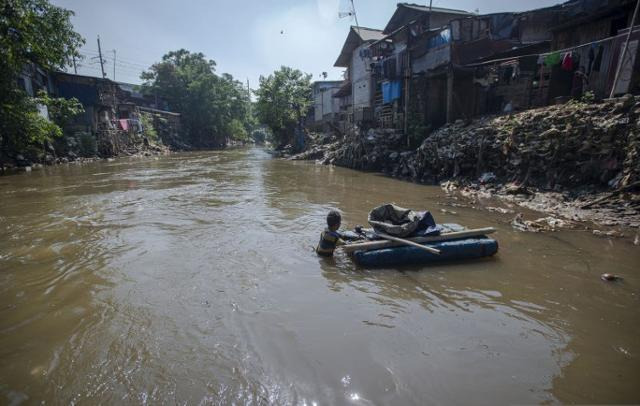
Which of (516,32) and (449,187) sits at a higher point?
(516,32)

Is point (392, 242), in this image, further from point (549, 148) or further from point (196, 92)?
point (196, 92)

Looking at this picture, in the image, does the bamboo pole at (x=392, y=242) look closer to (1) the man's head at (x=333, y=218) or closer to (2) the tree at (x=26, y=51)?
(1) the man's head at (x=333, y=218)

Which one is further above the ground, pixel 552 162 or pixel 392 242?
pixel 552 162

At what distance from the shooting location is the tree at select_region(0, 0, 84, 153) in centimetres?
1585

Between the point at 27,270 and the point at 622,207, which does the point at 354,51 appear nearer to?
the point at 622,207

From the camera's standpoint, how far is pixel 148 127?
4028cm

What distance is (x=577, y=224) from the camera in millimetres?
7863

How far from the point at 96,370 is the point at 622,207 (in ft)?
35.2

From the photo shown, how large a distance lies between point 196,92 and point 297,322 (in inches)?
1954

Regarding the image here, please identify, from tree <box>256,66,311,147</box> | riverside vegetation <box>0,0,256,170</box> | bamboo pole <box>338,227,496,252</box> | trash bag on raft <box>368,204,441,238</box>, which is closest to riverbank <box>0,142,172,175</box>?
riverside vegetation <box>0,0,256,170</box>

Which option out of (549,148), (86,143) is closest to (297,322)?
(549,148)

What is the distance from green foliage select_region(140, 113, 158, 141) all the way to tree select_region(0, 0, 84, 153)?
2068cm

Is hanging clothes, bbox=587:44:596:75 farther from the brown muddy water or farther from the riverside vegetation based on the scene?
the riverside vegetation

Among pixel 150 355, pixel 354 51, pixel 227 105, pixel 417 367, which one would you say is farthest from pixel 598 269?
pixel 227 105
